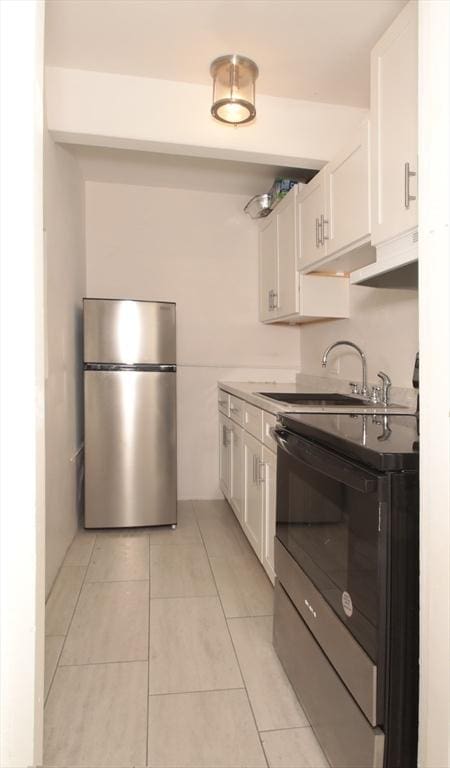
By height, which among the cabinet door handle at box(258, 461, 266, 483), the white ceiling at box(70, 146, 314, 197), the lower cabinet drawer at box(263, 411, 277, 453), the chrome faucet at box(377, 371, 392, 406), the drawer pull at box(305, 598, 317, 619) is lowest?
the drawer pull at box(305, 598, 317, 619)

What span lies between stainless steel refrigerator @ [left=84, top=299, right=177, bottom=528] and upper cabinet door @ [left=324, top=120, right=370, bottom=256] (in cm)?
130

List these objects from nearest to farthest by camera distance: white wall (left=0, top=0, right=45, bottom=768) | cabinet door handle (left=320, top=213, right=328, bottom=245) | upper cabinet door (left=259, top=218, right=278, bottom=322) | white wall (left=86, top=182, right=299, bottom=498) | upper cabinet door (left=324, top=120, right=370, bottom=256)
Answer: white wall (left=0, top=0, right=45, bottom=768) < upper cabinet door (left=324, top=120, right=370, bottom=256) < cabinet door handle (left=320, top=213, right=328, bottom=245) < upper cabinet door (left=259, top=218, right=278, bottom=322) < white wall (left=86, top=182, right=299, bottom=498)

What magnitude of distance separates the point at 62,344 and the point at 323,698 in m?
2.11

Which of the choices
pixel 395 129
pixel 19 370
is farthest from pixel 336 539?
pixel 395 129

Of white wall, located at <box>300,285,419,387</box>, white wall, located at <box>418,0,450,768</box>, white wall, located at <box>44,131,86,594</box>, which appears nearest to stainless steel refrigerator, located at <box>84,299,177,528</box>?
white wall, located at <box>44,131,86,594</box>

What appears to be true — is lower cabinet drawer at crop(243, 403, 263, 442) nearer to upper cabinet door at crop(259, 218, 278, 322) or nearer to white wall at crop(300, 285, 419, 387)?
white wall at crop(300, 285, 419, 387)

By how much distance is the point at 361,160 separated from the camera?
1.86 m

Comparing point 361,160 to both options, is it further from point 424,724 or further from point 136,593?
point 136,593

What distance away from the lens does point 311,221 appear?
243cm

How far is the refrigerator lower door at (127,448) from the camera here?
299 cm

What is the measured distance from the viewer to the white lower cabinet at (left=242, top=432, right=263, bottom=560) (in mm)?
2281

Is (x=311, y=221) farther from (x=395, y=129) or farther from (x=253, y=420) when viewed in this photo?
(x=253, y=420)

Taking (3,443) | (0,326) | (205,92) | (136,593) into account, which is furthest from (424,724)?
(205,92)

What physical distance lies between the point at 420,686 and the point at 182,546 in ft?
6.53
